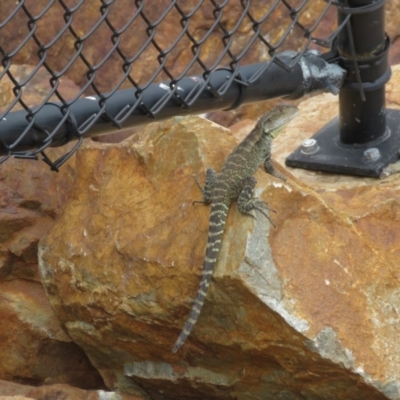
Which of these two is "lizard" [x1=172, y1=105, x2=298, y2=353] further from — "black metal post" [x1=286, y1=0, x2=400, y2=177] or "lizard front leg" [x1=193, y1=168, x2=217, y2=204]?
"black metal post" [x1=286, y1=0, x2=400, y2=177]

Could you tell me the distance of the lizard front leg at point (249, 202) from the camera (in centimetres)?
369

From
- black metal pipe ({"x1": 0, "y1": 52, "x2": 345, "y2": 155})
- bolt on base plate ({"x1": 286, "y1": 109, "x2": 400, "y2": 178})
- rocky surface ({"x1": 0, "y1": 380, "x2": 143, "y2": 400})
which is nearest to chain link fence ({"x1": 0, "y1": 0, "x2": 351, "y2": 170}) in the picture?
black metal pipe ({"x1": 0, "y1": 52, "x2": 345, "y2": 155})

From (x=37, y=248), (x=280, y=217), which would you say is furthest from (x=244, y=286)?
(x=37, y=248)

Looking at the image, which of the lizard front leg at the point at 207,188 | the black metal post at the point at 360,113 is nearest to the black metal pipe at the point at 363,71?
the black metal post at the point at 360,113

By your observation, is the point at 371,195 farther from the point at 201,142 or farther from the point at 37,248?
the point at 37,248

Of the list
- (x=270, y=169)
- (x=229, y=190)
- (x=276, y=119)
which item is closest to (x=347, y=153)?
(x=276, y=119)

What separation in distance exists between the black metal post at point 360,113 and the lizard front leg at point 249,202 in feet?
2.66

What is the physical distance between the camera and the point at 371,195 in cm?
417

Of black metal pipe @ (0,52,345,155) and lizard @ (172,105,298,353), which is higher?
black metal pipe @ (0,52,345,155)

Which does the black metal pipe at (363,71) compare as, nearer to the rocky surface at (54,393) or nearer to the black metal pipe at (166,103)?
the black metal pipe at (166,103)

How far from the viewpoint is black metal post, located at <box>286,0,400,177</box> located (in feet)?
14.0

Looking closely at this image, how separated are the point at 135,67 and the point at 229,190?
2415 millimetres

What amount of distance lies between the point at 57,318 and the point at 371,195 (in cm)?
168

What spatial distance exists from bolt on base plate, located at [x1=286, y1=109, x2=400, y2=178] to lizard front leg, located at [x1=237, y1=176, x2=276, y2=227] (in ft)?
2.59
